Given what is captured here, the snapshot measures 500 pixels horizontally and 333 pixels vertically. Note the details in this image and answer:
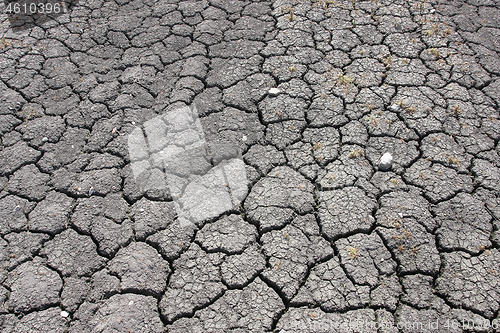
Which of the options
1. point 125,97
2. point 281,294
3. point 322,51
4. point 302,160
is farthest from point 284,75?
point 281,294

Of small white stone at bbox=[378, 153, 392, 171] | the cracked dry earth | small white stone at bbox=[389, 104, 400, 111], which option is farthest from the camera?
small white stone at bbox=[389, 104, 400, 111]

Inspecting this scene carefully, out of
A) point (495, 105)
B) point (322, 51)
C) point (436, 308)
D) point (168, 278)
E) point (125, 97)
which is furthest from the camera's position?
point (322, 51)

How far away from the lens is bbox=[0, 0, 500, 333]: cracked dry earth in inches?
104

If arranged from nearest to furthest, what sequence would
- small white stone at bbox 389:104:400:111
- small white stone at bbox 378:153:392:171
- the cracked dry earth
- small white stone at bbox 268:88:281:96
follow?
the cracked dry earth, small white stone at bbox 378:153:392:171, small white stone at bbox 389:104:400:111, small white stone at bbox 268:88:281:96

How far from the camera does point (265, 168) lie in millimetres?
3369

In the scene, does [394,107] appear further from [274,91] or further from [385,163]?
[274,91]

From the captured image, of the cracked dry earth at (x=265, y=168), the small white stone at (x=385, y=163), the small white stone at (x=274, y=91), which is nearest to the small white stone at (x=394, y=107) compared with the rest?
the cracked dry earth at (x=265, y=168)

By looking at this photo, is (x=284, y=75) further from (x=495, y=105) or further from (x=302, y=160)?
(x=495, y=105)

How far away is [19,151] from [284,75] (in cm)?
264

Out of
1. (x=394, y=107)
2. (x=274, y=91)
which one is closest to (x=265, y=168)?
(x=274, y=91)

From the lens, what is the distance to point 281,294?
266 centimetres

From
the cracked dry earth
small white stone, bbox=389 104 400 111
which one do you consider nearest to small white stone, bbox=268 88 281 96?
the cracked dry earth

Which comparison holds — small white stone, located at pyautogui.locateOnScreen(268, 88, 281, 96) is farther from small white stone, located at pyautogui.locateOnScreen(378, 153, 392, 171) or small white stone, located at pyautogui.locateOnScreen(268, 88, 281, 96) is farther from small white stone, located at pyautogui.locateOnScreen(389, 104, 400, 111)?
small white stone, located at pyautogui.locateOnScreen(378, 153, 392, 171)

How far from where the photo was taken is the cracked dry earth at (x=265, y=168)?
2.65 m
